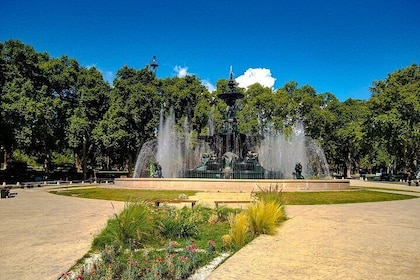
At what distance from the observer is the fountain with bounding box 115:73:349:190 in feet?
77.5

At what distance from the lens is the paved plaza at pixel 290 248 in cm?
598

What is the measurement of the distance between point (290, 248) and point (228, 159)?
71.6ft

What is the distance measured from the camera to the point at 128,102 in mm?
47438

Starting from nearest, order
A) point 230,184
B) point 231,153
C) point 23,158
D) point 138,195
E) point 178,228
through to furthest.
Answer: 1. point 178,228
2. point 138,195
3. point 230,184
4. point 231,153
5. point 23,158

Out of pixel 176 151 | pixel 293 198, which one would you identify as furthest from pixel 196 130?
pixel 293 198

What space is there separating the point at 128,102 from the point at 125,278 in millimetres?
43827

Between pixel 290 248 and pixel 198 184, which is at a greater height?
pixel 198 184

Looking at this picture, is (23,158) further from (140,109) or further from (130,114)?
(140,109)

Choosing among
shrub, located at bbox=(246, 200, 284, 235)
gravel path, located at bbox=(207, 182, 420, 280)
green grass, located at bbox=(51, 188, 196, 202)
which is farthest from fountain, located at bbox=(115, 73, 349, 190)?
shrub, located at bbox=(246, 200, 284, 235)

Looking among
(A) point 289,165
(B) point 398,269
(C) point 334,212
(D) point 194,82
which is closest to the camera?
(B) point 398,269

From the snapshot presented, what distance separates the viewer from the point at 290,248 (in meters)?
7.74

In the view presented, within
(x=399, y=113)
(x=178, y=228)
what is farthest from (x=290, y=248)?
(x=399, y=113)

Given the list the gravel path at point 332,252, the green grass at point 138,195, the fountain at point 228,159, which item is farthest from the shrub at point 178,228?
the fountain at point 228,159

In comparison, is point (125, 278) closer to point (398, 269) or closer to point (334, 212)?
point (398, 269)
